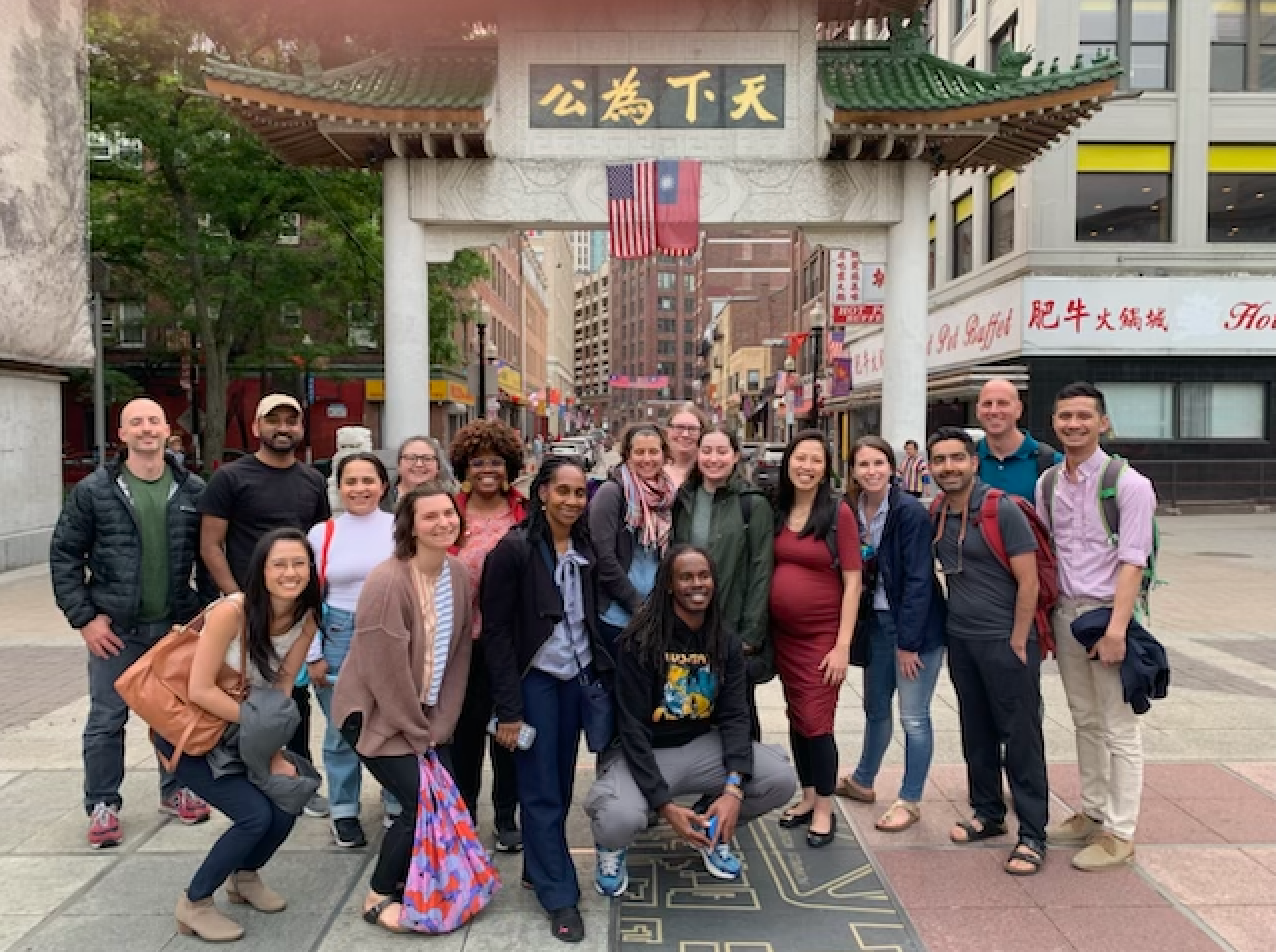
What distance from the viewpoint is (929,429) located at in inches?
1038

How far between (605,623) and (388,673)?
3.16 ft

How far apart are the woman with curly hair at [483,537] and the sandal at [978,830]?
6.91 feet

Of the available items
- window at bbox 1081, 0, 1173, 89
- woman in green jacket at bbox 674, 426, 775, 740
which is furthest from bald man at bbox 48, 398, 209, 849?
window at bbox 1081, 0, 1173, 89

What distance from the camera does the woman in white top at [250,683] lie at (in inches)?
140

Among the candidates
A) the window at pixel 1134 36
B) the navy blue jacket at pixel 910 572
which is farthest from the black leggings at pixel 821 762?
the window at pixel 1134 36

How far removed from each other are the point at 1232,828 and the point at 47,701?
7.64 m

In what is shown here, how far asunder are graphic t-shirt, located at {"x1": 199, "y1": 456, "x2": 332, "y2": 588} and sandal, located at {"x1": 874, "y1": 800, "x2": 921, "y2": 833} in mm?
3280

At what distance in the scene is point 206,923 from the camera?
11.7 ft

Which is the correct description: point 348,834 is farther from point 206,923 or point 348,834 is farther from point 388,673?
point 388,673

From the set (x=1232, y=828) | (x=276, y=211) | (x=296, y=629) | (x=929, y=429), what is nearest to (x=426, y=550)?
(x=296, y=629)

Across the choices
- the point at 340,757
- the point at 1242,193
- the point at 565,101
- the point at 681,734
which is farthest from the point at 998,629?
the point at 1242,193

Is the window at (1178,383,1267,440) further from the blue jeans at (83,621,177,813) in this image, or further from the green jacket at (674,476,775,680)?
the blue jeans at (83,621,177,813)

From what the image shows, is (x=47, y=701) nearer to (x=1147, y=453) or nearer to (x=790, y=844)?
(x=790, y=844)

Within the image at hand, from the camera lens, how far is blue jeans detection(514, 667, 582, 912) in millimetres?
3679
